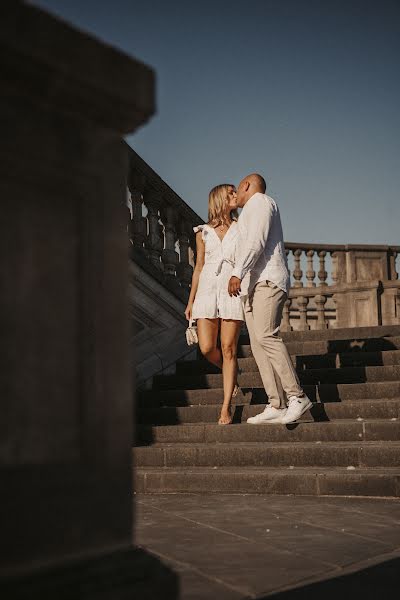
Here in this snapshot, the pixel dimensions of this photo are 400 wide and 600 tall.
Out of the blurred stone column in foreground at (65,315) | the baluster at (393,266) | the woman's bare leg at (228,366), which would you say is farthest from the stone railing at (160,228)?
the blurred stone column in foreground at (65,315)

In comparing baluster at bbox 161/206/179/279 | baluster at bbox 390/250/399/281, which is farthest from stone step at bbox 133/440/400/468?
baluster at bbox 390/250/399/281

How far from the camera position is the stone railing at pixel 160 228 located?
8.84 meters

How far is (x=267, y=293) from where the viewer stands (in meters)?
5.77

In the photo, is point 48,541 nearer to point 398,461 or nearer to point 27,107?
point 27,107

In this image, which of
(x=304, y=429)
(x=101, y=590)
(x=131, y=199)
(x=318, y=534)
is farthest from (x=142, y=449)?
(x=101, y=590)

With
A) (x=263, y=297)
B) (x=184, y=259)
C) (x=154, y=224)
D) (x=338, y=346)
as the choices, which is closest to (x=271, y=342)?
(x=263, y=297)

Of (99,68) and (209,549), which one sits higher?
(99,68)

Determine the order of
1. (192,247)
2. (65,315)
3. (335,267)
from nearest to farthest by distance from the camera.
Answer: (65,315), (192,247), (335,267)

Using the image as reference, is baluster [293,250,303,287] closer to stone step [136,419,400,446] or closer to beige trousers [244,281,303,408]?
stone step [136,419,400,446]

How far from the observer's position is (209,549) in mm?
3348

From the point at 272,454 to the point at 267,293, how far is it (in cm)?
123

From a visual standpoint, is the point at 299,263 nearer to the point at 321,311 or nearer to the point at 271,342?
the point at 321,311

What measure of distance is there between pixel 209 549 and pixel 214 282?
3625mm

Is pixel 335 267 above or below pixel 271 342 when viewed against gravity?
above
